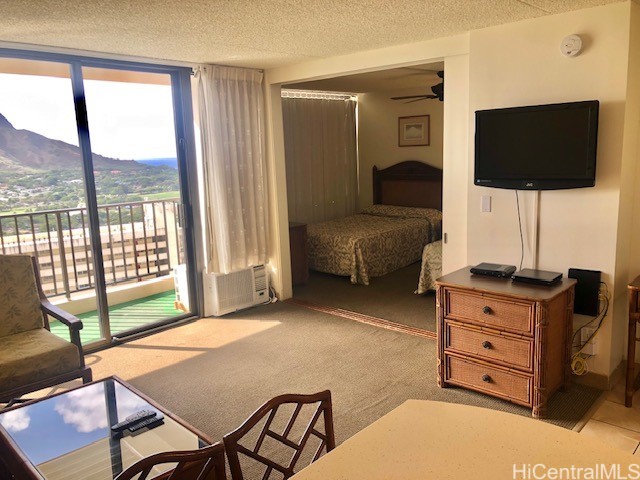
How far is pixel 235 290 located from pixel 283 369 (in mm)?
1525

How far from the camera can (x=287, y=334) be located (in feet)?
14.4

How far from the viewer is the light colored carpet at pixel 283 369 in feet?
10.2

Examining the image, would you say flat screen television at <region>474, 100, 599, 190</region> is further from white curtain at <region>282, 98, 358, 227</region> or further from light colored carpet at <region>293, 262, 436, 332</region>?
white curtain at <region>282, 98, 358, 227</region>

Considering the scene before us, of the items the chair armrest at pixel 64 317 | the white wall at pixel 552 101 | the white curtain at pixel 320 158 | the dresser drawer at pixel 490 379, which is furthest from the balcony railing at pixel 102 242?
the dresser drawer at pixel 490 379

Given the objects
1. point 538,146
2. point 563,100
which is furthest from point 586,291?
point 563,100

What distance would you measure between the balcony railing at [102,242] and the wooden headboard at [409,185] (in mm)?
3349

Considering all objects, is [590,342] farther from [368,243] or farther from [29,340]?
[29,340]

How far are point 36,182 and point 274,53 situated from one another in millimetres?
2500

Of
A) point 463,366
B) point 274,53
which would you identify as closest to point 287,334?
point 463,366

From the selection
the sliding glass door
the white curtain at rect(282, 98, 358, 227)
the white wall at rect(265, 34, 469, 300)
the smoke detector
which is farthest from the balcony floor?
the smoke detector

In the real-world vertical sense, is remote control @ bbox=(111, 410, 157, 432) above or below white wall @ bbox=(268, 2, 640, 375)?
below

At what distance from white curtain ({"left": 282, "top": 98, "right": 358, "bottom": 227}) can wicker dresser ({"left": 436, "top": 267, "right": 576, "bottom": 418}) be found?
4.15 meters

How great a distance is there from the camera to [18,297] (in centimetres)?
348

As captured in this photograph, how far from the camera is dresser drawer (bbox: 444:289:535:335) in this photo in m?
2.89
